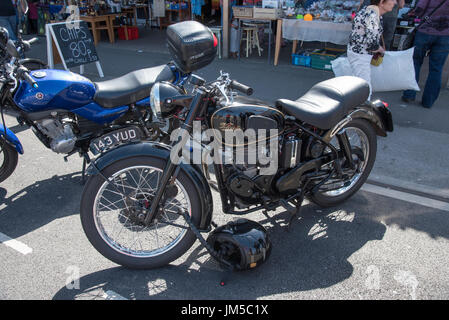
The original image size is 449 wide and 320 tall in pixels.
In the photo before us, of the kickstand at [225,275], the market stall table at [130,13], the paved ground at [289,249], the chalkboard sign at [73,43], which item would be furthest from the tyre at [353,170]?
the market stall table at [130,13]

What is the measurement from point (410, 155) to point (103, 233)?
3.66 metres

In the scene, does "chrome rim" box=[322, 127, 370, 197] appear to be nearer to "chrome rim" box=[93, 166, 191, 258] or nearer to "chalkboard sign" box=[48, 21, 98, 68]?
"chrome rim" box=[93, 166, 191, 258]

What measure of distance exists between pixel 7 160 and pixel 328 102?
10.6 feet

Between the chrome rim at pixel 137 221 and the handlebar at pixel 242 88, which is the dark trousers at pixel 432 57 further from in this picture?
the chrome rim at pixel 137 221

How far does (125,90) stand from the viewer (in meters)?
3.47

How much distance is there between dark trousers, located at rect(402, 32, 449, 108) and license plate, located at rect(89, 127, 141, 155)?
14.9 feet

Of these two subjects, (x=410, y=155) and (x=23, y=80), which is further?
(x=410, y=155)

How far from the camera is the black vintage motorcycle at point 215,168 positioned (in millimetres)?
2303

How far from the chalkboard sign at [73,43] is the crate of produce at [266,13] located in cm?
341

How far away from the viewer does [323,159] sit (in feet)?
9.54

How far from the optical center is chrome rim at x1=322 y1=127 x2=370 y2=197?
10.3 feet

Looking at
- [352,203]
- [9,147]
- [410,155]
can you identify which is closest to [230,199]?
[352,203]

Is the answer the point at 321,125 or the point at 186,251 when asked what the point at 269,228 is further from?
the point at 321,125

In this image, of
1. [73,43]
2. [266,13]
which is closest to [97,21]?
[73,43]
